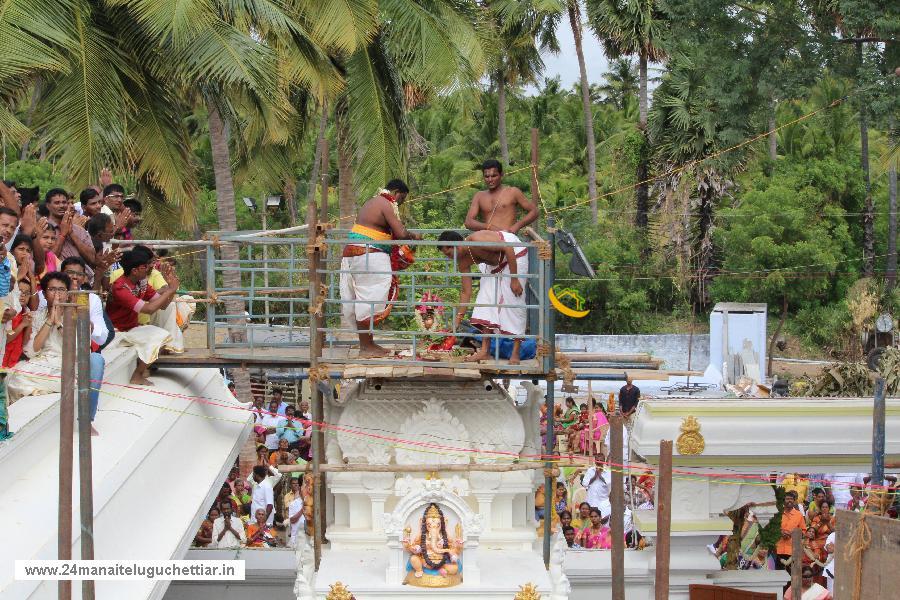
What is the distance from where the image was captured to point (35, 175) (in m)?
30.4

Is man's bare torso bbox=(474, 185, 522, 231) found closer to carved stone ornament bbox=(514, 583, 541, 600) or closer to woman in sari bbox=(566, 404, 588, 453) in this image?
carved stone ornament bbox=(514, 583, 541, 600)

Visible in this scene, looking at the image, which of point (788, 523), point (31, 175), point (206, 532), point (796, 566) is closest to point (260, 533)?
point (206, 532)

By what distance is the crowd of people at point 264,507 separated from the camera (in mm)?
14875

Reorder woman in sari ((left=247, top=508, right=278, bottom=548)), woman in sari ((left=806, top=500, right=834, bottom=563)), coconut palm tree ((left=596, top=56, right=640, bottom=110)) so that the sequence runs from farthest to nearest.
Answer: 1. coconut palm tree ((left=596, top=56, right=640, bottom=110))
2. woman in sari ((left=247, top=508, right=278, bottom=548))
3. woman in sari ((left=806, top=500, right=834, bottom=563))

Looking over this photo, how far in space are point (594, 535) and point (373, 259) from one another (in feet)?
17.4

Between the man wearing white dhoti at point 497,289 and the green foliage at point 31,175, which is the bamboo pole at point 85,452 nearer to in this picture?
the man wearing white dhoti at point 497,289

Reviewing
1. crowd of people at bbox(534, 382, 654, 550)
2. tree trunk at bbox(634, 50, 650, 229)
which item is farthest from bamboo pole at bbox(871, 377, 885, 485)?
tree trunk at bbox(634, 50, 650, 229)

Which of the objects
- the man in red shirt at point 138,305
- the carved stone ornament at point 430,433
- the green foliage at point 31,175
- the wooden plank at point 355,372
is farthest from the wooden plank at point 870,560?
the green foliage at point 31,175

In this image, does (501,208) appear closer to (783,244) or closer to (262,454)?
(262,454)

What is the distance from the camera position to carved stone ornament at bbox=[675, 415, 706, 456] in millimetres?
12094

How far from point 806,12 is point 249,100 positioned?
917cm

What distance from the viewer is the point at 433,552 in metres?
10.5

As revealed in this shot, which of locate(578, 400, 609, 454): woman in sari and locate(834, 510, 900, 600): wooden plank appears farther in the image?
locate(578, 400, 609, 454): woman in sari

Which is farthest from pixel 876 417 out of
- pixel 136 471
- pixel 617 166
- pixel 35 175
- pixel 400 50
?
pixel 617 166
